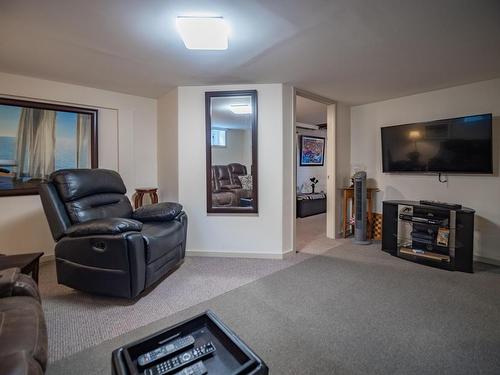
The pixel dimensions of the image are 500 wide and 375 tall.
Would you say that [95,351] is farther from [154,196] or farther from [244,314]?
[154,196]

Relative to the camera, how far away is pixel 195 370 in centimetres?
95

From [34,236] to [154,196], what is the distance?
1374mm

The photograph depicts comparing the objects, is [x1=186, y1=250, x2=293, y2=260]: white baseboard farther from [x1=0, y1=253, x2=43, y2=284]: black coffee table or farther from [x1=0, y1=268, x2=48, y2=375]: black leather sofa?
[x1=0, y1=268, x2=48, y2=375]: black leather sofa

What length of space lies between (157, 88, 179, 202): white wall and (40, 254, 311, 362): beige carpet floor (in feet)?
3.47

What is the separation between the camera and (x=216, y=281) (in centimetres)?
255

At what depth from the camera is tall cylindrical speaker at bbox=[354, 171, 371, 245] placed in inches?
148

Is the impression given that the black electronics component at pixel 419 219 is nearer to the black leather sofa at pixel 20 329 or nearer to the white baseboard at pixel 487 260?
the white baseboard at pixel 487 260

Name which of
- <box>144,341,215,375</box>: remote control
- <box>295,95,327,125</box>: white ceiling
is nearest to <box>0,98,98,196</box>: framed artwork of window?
<box>295,95,327,125</box>: white ceiling

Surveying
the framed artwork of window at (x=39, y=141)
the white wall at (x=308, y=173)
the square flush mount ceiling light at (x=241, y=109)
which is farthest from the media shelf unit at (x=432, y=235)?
the framed artwork of window at (x=39, y=141)

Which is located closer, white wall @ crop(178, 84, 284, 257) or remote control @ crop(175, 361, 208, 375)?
remote control @ crop(175, 361, 208, 375)

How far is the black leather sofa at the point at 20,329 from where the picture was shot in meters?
0.87

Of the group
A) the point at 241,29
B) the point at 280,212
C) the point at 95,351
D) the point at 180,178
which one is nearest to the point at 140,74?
the point at 180,178

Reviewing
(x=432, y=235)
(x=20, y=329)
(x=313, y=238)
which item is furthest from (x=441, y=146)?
(x=20, y=329)

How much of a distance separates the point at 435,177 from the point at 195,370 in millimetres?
3676
